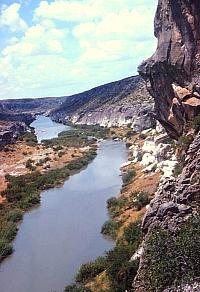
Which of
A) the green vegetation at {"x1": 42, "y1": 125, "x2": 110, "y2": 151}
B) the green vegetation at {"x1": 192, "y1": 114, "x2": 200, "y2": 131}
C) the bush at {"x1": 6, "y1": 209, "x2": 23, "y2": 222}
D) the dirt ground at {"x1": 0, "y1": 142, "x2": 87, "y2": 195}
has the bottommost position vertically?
the green vegetation at {"x1": 42, "y1": 125, "x2": 110, "y2": 151}

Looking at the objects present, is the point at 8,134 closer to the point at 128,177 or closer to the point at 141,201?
the point at 128,177

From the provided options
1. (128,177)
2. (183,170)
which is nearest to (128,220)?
(183,170)

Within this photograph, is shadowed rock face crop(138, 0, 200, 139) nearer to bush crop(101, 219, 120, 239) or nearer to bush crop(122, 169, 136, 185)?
bush crop(122, 169, 136, 185)

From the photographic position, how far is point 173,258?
21.1 meters

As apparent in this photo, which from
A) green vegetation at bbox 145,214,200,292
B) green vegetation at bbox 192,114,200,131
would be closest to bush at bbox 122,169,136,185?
green vegetation at bbox 192,114,200,131

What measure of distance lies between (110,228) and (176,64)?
1656 cm

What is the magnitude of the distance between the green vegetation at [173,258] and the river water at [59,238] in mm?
11147

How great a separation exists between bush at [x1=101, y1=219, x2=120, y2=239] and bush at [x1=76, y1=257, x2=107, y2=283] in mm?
7158

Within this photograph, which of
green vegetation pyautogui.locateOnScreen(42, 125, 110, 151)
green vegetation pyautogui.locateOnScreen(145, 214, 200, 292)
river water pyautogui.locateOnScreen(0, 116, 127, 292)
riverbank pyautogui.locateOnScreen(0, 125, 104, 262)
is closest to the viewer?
green vegetation pyautogui.locateOnScreen(145, 214, 200, 292)

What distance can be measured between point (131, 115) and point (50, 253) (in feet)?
304

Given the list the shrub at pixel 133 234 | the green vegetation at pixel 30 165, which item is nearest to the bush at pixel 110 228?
the shrub at pixel 133 234

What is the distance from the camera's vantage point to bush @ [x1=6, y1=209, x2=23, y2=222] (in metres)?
48.9

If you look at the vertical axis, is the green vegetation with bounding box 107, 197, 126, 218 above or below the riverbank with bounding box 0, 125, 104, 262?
above

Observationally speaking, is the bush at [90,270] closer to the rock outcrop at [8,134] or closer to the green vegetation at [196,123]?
the green vegetation at [196,123]
